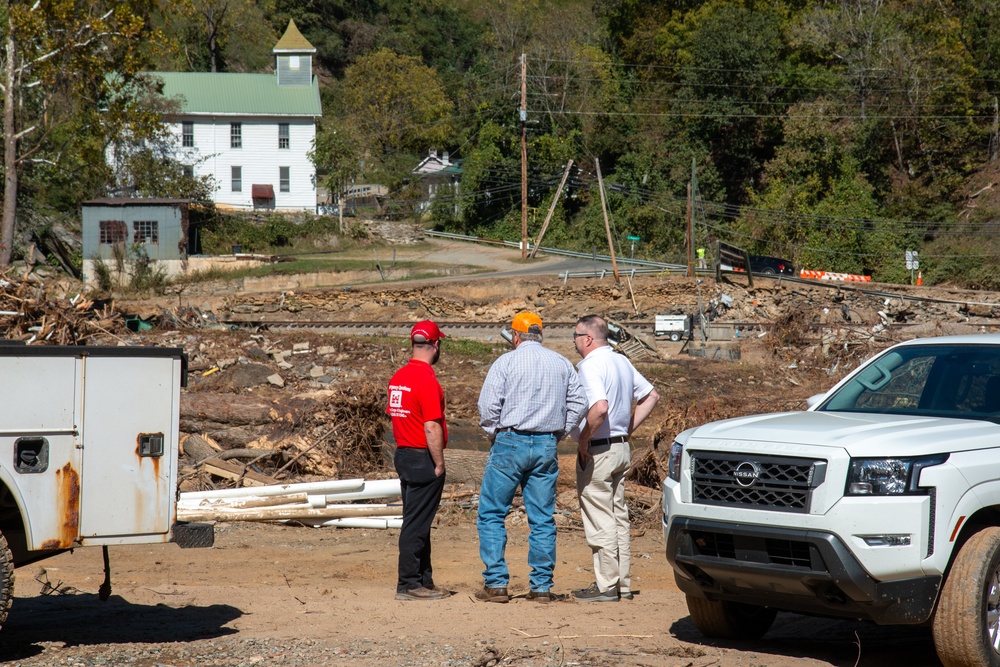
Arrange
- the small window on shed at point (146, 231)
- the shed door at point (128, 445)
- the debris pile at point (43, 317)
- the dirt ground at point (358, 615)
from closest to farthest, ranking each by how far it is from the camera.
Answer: the shed door at point (128, 445), the dirt ground at point (358, 615), the debris pile at point (43, 317), the small window on shed at point (146, 231)

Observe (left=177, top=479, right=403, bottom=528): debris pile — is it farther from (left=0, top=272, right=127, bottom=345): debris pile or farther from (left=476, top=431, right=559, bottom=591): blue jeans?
(left=0, top=272, right=127, bottom=345): debris pile

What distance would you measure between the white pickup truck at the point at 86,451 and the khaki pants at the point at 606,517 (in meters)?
2.83

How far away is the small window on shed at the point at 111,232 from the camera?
4997cm

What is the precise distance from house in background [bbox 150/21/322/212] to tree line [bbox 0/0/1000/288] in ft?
7.67

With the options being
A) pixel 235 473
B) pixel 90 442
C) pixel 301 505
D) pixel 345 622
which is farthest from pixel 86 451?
pixel 235 473

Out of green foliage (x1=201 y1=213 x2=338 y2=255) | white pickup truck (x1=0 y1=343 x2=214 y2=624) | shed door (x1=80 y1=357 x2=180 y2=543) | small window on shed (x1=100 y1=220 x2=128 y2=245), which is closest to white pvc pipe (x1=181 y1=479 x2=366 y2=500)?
white pickup truck (x1=0 y1=343 x2=214 y2=624)

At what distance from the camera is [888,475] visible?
17.1ft

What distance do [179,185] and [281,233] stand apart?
7230mm

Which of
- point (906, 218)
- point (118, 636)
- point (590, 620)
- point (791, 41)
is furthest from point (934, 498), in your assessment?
point (791, 41)

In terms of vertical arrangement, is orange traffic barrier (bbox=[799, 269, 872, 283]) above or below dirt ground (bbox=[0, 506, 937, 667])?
above

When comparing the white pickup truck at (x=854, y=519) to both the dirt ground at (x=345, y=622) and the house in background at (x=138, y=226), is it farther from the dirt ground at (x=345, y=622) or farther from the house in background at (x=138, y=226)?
the house in background at (x=138, y=226)

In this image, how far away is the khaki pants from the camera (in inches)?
287

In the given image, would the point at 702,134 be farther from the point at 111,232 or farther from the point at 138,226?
the point at 111,232

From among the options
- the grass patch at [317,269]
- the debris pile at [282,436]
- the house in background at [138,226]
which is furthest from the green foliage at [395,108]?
the debris pile at [282,436]
